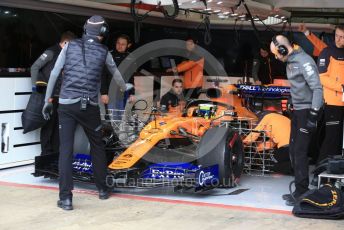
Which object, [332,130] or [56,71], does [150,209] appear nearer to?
[56,71]

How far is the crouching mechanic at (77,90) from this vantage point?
5883mm

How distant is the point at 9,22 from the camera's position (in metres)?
7.72

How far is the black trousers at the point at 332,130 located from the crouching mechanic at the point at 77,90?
2865mm

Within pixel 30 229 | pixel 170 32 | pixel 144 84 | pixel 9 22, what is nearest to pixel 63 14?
pixel 9 22

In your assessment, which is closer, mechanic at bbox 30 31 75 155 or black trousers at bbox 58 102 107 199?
black trousers at bbox 58 102 107 199

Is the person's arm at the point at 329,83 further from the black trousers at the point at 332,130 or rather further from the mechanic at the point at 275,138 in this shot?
the mechanic at the point at 275,138

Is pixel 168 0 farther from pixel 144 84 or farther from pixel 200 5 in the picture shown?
pixel 144 84

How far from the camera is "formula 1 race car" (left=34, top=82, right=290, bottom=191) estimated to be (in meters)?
6.26

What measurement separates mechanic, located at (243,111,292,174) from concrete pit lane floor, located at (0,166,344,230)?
0.43 metres

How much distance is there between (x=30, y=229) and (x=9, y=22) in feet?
11.2

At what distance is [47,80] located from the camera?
7.91 m

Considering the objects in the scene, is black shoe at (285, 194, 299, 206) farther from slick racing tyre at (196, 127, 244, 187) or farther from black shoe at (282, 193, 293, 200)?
slick racing tyre at (196, 127, 244, 187)

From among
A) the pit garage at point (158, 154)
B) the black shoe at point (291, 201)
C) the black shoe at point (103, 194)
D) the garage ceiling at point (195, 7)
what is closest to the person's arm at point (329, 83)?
the pit garage at point (158, 154)

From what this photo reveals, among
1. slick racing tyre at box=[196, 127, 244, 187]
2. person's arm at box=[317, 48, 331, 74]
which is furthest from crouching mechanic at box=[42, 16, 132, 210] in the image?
person's arm at box=[317, 48, 331, 74]
